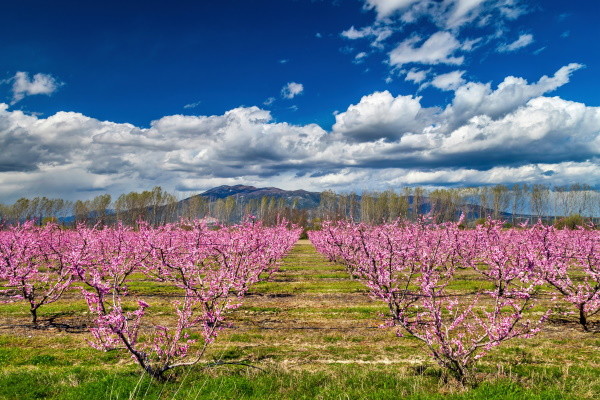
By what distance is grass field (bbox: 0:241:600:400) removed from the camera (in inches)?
306

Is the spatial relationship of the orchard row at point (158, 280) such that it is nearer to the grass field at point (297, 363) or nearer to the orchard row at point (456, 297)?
the grass field at point (297, 363)

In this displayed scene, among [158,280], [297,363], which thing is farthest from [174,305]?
[297,363]

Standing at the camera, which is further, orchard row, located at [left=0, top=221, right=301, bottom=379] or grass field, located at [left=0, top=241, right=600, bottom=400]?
orchard row, located at [left=0, top=221, right=301, bottom=379]

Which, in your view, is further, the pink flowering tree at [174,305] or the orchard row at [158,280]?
the orchard row at [158,280]

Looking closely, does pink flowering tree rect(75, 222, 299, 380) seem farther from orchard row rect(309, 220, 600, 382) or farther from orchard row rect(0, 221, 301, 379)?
orchard row rect(309, 220, 600, 382)

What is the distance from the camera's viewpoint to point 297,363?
33.8 ft

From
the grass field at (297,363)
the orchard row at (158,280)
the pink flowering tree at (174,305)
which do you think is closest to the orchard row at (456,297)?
the grass field at (297,363)

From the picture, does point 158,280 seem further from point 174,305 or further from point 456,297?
point 456,297

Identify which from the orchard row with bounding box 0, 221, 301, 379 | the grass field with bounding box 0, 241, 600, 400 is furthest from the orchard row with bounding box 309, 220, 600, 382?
the orchard row with bounding box 0, 221, 301, 379

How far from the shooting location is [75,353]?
437 inches

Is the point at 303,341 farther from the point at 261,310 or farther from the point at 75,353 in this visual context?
the point at 75,353

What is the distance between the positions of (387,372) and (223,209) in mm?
149308

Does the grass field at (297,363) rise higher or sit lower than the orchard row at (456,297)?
lower

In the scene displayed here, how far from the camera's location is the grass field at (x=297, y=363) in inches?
306
